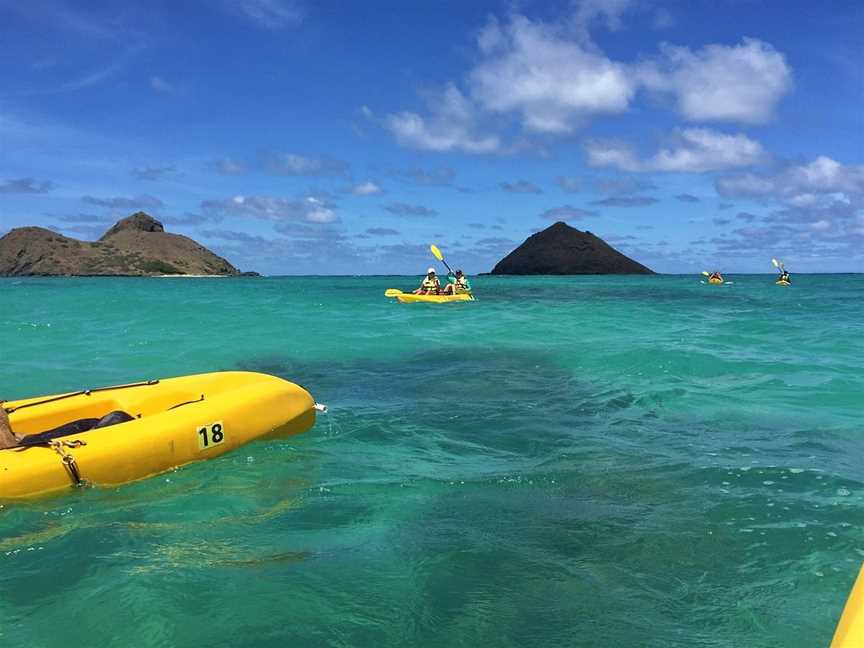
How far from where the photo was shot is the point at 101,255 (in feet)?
410

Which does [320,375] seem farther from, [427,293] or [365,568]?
[427,293]

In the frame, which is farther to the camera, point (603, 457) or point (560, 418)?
point (560, 418)

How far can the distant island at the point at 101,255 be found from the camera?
397ft

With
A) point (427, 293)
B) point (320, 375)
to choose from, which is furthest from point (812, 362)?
point (427, 293)

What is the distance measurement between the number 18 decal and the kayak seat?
709 mm

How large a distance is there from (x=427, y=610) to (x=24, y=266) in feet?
456

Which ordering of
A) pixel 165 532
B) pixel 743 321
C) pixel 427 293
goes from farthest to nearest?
pixel 427 293 < pixel 743 321 < pixel 165 532

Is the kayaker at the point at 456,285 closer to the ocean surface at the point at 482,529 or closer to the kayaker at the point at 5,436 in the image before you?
the ocean surface at the point at 482,529

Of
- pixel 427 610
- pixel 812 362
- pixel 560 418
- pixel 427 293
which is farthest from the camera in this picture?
pixel 427 293

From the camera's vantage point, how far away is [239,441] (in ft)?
21.2

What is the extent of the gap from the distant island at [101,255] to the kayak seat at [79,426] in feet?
413

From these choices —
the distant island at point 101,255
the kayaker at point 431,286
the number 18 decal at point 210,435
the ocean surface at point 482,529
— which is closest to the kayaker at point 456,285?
the kayaker at point 431,286

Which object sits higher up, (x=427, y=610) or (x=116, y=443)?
(x=116, y=443)

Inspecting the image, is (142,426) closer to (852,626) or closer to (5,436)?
(5,436)
